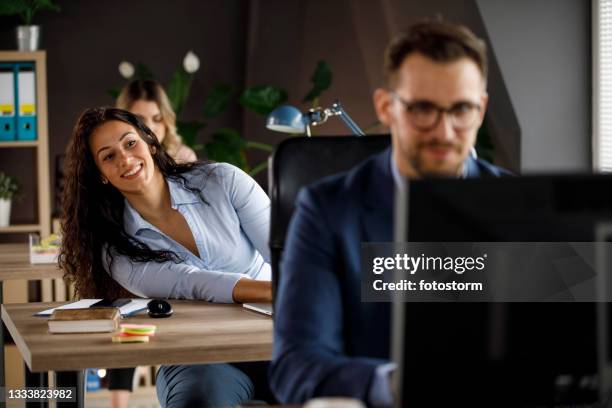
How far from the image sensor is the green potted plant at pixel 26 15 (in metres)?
4.83

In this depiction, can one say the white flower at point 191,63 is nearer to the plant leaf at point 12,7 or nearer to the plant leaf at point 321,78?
the plant leaf at point 321,78

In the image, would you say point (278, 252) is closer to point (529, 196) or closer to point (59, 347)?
point (59, 347)

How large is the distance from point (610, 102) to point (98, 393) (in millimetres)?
2572

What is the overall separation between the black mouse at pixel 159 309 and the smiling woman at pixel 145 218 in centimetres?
20

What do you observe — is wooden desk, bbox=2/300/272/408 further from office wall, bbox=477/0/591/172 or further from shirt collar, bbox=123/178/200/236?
office wall, bbox=477/0/591/172

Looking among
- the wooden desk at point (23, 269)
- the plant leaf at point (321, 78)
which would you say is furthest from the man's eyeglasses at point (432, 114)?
the plant leaf at point (321, 78)

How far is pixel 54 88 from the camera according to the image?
5.44m

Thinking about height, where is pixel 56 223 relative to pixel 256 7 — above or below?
below

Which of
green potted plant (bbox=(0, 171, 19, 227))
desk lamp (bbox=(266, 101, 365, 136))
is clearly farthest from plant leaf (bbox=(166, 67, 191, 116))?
desk lamp (bbox=(266, 101, 365, 136))

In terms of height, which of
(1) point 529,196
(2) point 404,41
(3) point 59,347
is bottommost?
(3) point 59,347

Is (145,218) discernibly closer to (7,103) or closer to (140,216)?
(140,216)

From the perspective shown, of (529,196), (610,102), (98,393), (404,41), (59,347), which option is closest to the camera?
(529,196)

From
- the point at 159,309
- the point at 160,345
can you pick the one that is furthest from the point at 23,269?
the point at 160,345

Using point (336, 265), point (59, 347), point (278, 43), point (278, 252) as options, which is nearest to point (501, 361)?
point (336, 265)
